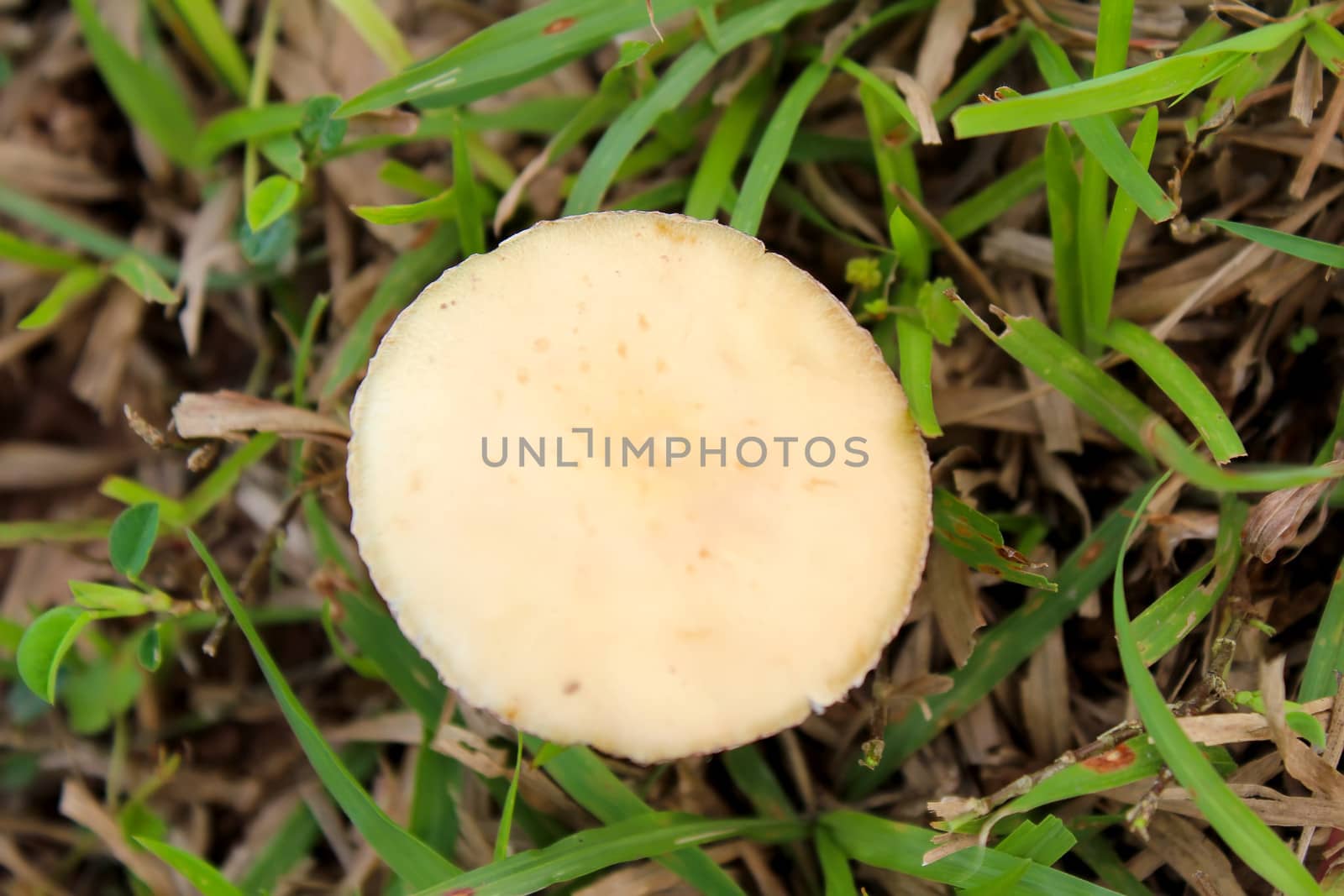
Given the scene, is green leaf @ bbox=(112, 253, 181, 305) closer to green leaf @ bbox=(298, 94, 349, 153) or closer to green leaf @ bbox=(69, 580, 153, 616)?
green leaf @ bbox=(298, 94, 349, 153)

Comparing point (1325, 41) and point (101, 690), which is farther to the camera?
point (101, 690)

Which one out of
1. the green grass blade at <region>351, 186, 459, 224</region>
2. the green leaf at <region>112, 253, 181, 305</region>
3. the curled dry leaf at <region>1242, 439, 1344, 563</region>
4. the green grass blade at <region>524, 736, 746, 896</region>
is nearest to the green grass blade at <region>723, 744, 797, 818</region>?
the green grass blade at <region>524, 736, 746, 896</region>

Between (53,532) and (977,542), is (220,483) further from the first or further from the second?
(977,542)

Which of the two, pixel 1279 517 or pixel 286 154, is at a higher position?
pixel 286 154

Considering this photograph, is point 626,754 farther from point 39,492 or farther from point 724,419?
point 39,492

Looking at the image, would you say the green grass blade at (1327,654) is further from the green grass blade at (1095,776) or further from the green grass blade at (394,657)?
the green grass blade at (394,657)

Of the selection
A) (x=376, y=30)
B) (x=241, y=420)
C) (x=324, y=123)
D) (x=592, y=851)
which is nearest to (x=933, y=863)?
(x=592, y=851)

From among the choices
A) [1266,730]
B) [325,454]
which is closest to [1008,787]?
[1266,730]
